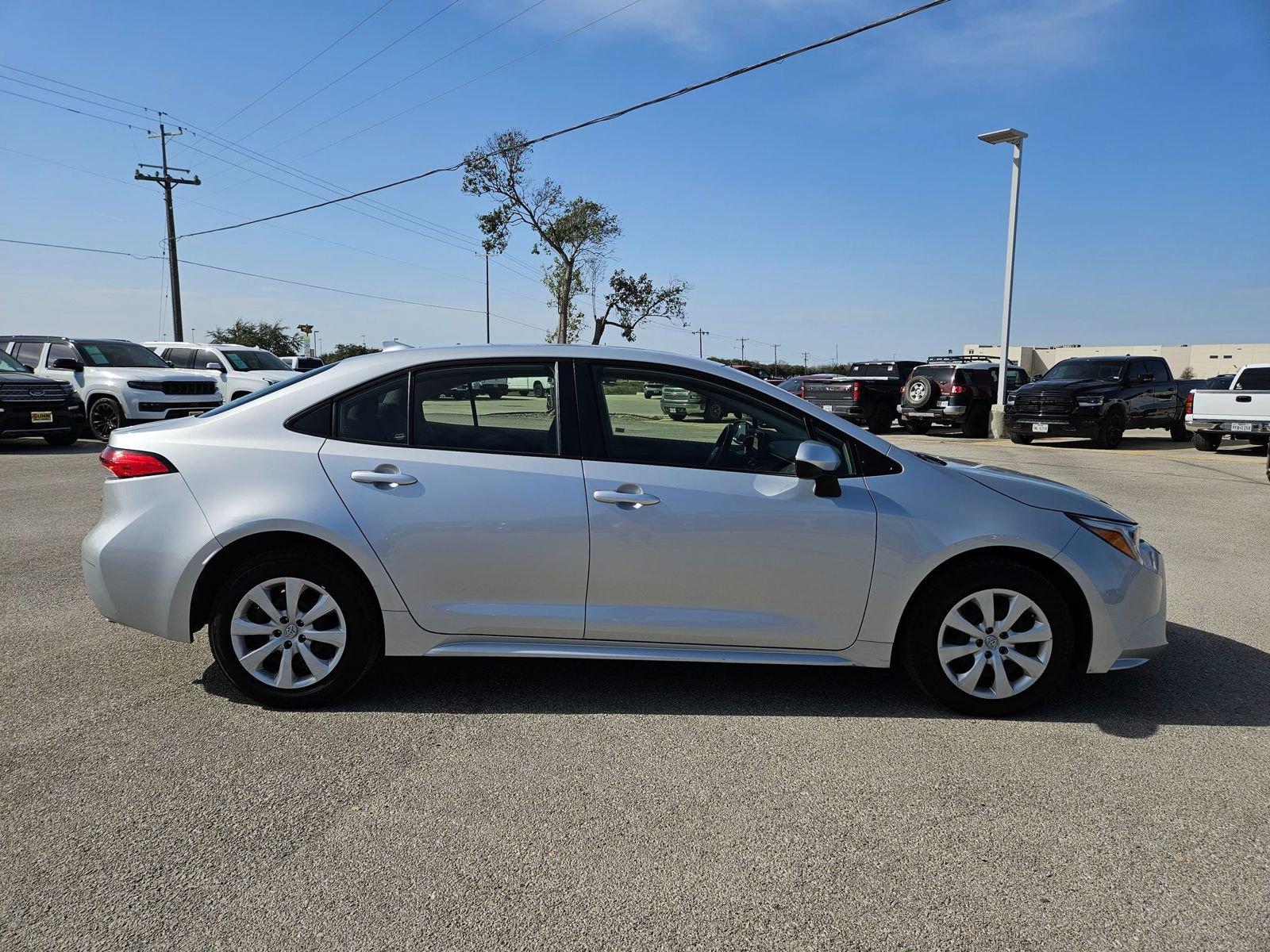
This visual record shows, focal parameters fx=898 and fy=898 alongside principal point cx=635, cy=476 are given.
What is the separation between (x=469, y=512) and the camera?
12.6ft

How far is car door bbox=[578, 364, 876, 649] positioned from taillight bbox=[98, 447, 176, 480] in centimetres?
187

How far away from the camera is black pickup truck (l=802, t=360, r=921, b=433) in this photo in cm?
2189

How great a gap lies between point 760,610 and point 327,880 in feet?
6.58

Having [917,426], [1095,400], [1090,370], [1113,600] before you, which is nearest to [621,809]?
[1113,600]

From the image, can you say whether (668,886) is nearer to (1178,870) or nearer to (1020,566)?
(1178,870)

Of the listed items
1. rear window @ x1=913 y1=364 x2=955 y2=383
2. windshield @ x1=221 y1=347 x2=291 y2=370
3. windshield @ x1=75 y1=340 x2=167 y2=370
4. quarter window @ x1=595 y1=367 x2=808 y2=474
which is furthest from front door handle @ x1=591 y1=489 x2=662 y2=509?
rear window @ x1=913 y1=364 x2=955 y2=383

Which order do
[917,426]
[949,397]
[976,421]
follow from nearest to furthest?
[949,397] < [976,421] < [917,426]

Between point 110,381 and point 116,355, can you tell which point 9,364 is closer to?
point 110,381

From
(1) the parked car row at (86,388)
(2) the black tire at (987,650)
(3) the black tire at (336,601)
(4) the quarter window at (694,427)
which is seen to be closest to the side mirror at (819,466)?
(4) the quarter window at (694,427)

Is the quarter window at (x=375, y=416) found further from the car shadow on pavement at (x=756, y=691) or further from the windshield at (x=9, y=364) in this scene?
the windshield at (x=9, y=364)

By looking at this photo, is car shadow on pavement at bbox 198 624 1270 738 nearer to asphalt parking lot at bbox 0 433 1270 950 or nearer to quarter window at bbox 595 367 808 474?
asphalt parking lot at bbox 0 433 1270 950

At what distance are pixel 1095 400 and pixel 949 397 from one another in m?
3.47

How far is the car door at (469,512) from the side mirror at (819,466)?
937 mm

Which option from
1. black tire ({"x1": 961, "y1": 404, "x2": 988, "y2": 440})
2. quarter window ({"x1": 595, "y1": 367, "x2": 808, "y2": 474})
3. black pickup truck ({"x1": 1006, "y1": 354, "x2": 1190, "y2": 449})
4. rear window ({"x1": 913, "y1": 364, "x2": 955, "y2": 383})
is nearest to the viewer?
quarter window ({"x1": 595, "y1": 367, "x2": 808, "y2": 474})
